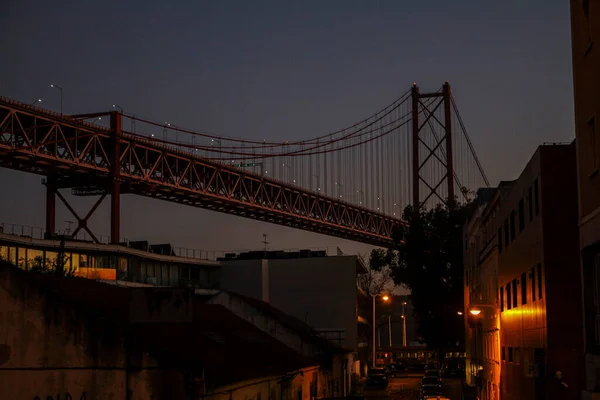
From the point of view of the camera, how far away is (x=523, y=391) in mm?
26688

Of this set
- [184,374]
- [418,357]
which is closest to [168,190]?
[418,357]

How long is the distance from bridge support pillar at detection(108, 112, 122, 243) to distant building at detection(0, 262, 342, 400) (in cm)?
5366

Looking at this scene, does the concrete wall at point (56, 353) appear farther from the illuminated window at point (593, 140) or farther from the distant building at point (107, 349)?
the illuminated window at point (593, 140)

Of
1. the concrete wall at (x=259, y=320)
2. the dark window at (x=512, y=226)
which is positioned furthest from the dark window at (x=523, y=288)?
the concrete wall at (x=259, y=320)

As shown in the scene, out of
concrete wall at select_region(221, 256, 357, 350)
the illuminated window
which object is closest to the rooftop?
the illuminated window

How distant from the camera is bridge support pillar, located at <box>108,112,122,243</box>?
78.5m

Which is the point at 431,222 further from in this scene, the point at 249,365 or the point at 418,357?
the point at 418,357

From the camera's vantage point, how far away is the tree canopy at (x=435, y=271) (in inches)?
2438

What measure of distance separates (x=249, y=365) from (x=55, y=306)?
867 centimetres

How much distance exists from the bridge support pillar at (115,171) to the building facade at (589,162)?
63.6 metres

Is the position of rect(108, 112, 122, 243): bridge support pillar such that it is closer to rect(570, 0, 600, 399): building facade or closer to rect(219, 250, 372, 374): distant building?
rect(219, 250, 372, 374): distant building

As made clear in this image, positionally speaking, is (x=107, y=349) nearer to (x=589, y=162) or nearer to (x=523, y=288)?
(x=589, y=162)

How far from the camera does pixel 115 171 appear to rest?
8069 cm

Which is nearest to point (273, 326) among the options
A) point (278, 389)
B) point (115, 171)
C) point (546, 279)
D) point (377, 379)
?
point (278, 389)
